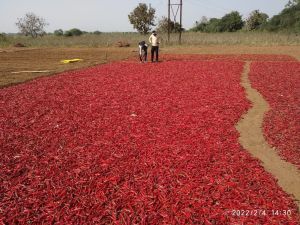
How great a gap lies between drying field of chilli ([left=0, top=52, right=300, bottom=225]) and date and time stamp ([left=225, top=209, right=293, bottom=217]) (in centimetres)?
2

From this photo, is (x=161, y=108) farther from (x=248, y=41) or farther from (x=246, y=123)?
(x=248, y=41)

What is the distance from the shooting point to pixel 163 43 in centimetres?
4484

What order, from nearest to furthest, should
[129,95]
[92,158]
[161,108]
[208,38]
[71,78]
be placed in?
[92,158], [161,108], [129,95], [71,78], [208,38]

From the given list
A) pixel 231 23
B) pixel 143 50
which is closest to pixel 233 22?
pixel 231 23

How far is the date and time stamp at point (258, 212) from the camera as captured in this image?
464 cm

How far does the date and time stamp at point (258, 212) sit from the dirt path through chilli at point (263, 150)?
0.51m

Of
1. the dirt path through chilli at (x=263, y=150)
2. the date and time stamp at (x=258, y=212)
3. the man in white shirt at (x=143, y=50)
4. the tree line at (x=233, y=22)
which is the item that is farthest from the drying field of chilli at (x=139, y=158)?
the tree line at (x=233, y=22)

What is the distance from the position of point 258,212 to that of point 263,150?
2.80m

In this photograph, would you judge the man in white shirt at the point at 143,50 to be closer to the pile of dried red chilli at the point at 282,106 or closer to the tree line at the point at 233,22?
the pile of dried red chilli at the point at 282,106

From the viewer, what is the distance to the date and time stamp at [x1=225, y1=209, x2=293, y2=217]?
4641 mm

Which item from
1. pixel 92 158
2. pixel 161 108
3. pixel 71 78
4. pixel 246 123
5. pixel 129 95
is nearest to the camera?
pixel 92 158

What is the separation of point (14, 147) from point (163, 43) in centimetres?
3967

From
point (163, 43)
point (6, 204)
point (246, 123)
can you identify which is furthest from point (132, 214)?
point (163, 43)

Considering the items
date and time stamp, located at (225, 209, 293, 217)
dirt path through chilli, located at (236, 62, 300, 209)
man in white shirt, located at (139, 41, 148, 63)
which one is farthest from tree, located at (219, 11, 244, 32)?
date and time stamp, located at (225, 209, 293, 217)
